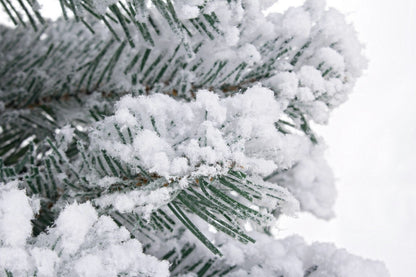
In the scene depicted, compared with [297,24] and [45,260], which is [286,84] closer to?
[297,24]

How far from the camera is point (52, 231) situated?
1.51 ft

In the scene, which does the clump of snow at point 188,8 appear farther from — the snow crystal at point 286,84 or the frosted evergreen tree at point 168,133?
the snow crystal at point 286,84

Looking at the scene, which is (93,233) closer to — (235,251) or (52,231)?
(52,231)

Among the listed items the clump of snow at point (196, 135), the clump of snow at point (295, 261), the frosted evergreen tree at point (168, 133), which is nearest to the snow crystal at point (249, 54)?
the frosted evergreen tree at point (168, 133)

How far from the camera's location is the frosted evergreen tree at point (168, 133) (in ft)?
1.60

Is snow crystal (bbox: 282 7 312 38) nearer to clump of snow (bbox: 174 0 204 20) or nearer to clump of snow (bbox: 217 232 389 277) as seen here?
clump of snow (bbox: 174 0 204 20)

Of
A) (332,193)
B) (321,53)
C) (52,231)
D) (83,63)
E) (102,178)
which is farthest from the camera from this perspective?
(332,193)

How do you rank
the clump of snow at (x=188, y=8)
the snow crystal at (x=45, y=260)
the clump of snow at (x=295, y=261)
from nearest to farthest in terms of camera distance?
the snow crystal at (x=45, y=260) → the clump of snow at (x=188, y=8) → the clump of snow at (x=295, y=261)

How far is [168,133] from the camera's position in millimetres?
562

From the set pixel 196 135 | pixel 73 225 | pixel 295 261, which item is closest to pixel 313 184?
pixel 295 261

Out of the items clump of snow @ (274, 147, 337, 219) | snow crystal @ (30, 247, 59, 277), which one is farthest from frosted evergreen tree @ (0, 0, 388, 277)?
→ clump of snow @ (274, 147, 337, 219)

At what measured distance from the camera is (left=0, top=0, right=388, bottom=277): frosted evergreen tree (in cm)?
49

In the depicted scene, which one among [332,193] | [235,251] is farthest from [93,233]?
[332,193]

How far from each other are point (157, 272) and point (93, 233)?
0.28 ft
